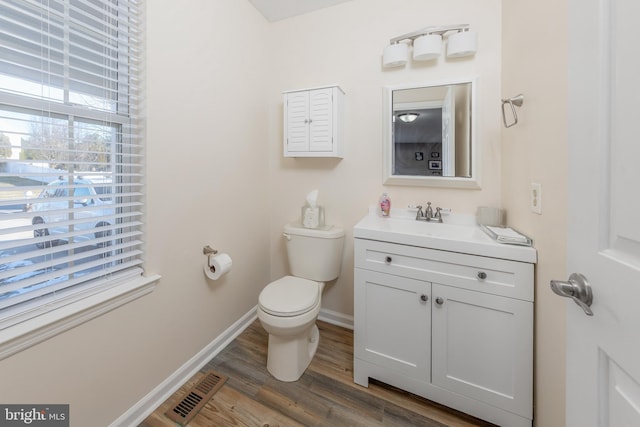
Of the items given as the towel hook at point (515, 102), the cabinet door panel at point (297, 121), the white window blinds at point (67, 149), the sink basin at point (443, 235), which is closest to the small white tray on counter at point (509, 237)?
the sink basin at point (443, 235)

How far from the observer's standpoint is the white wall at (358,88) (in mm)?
1547

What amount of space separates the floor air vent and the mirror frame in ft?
5.35

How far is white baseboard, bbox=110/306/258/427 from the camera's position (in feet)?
4.00

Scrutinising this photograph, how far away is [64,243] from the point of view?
1.04 meters

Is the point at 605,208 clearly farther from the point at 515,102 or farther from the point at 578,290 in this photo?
the point at 515,102

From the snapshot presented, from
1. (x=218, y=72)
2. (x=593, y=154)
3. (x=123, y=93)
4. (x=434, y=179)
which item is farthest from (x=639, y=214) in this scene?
(x=218, y=72)

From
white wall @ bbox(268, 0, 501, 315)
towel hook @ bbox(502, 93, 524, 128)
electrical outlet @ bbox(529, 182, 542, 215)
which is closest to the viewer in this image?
electrical outlet @ bbox(529, 182, 542, 215)

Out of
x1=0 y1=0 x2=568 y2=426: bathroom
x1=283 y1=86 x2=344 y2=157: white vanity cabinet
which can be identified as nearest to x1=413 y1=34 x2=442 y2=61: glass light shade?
x1=0 y1=0 x2=568 y2=426: bathroom

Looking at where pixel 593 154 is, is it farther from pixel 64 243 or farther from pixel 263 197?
pixel 263 197

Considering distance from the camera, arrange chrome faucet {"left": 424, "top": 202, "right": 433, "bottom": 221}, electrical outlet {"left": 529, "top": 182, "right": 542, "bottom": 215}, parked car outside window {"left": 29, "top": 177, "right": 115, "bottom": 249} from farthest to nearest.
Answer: chrome faucet {"left": 424, "top": 202, "right": 433, "bottom": 221} < electrical outlet {"left": 529, "top": 182, "right": 542, "bottom": 215} < parked car outside window {"left": 29, "top": 177, "right": 115, "bottom": 249}

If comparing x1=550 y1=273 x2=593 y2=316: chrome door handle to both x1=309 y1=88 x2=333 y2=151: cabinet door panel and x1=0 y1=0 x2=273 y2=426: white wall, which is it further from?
x1=0 y1=0 x2=273 y2=426: white wall

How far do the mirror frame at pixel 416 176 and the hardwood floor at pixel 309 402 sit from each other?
1.25 meters

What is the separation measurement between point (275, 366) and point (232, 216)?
1003 mm

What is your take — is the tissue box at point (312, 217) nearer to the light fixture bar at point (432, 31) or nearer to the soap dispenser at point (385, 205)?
the soap dispenser at point (385, 205)
